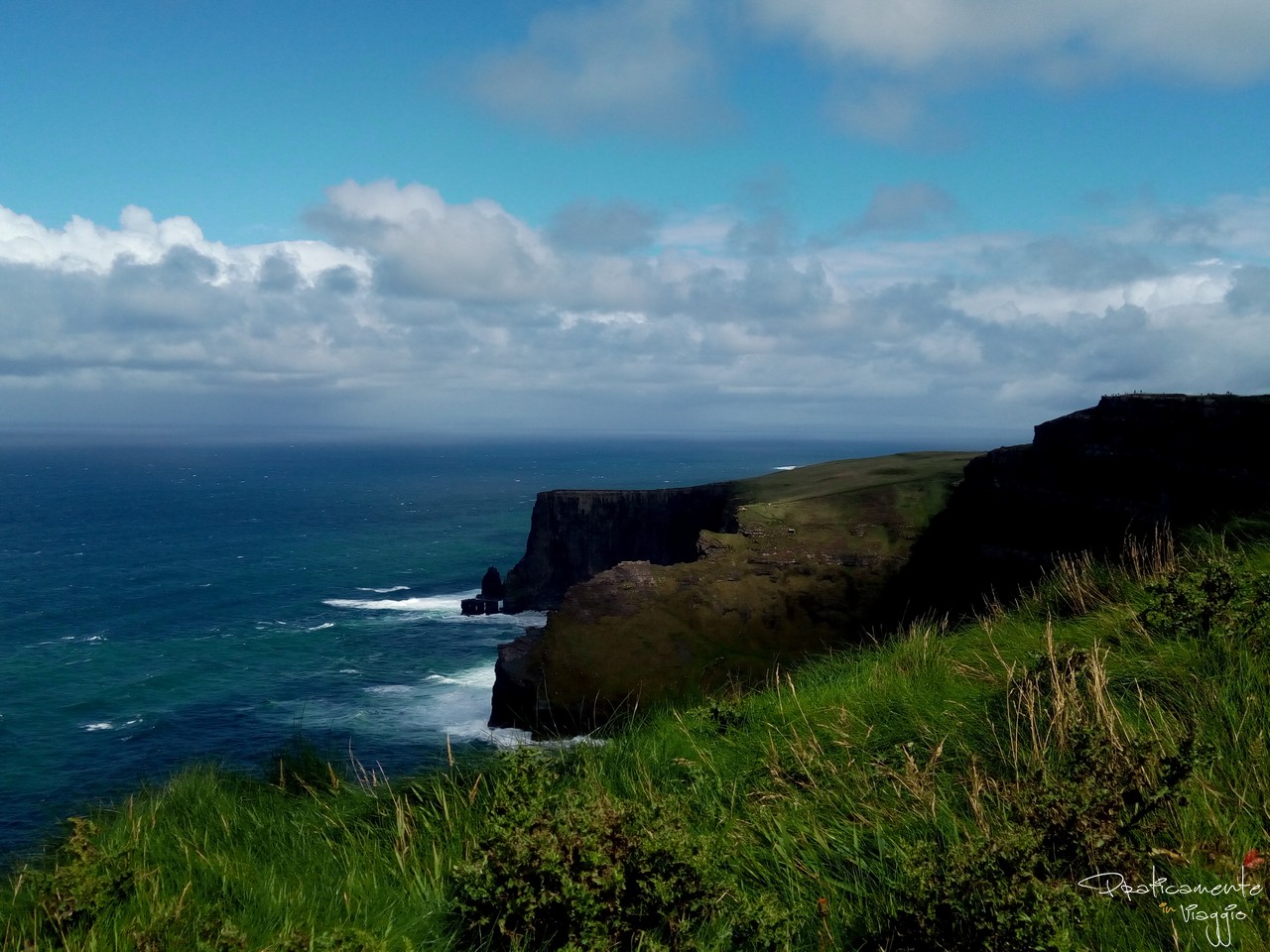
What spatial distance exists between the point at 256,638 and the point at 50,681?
15.4m

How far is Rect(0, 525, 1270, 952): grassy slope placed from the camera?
4.07 metres

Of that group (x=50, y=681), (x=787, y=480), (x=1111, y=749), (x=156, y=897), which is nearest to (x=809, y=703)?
(x=1111, y=749)

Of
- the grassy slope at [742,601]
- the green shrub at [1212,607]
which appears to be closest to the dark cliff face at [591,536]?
the grassy slope at [742,601]

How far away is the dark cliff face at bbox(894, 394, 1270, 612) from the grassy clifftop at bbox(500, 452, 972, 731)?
4333mm

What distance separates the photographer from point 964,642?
9711 millimetres

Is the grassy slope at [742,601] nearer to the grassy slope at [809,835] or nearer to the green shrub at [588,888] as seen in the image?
the grassy slope at [809,835]

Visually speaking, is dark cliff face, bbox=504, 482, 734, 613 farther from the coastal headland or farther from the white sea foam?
the coastal headland

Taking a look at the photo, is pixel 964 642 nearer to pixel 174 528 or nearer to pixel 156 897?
pixel 156 897

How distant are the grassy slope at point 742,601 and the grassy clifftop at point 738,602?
0.28 feet

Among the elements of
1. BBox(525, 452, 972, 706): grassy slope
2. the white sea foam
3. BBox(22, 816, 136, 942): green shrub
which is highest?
BBox(22, 816, 136, 942): green shrub

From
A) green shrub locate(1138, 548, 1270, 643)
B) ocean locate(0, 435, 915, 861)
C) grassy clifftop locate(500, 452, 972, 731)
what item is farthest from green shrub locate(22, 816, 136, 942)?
grassy clifftop locate(500, 452, 972, 731)

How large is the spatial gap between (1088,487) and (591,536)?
56394 millimetres

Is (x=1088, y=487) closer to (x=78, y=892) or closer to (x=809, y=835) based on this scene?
(x=809, y=835)

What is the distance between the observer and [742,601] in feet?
170
